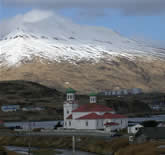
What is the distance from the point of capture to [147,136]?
89.9m

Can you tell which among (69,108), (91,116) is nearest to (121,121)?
(91,116)

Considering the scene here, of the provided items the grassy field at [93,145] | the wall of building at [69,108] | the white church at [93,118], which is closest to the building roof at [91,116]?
the white church at [93,118]

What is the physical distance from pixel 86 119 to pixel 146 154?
48.0 m

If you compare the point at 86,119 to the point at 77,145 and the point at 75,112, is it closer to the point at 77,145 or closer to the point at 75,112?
the point at 75,112

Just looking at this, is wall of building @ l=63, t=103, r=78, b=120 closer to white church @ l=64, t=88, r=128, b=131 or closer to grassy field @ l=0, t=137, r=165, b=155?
white church @ l=64, t=88, r=128, b=131

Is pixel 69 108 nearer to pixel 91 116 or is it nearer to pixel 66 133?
pixel 91 116

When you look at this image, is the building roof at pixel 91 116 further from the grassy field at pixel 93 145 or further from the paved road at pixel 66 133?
the grassy field at pixel 93 145

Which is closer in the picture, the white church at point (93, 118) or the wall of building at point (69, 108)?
the white church at point (93, 118)

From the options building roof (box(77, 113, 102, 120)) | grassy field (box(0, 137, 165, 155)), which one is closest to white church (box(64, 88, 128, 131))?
building roof (box(77, 113, 102, 120))

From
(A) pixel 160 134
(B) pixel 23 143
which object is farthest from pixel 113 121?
(A) pixel 160 134

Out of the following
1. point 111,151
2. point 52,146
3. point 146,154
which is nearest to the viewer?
point 146,154

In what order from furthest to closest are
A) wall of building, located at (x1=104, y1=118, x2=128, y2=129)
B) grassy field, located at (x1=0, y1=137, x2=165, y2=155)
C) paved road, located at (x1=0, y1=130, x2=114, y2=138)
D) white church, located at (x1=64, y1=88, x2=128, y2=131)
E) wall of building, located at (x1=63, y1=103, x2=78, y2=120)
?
wall of building, located at (x1=63, y1=103, x2=78, y2=120) → wall of building, located at (x1=104, y1=118, x2=128, y2=129) → white church, located at (x1=64, y1=88, x2=128, y2=131) → paved road, located at (x1=0, y1=130, x2=114, y2=138) → grassy field, located at (x1=0, y1=137, x2=165, y2=155)

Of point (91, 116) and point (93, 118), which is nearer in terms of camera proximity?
point (93, 118)

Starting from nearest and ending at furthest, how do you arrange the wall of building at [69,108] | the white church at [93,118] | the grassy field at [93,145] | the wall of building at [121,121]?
1. the grassy field at [93,145]
2. the white church at [93,118]
3. the wall of building at [121,121]
4. the wall of building at [69,108]
